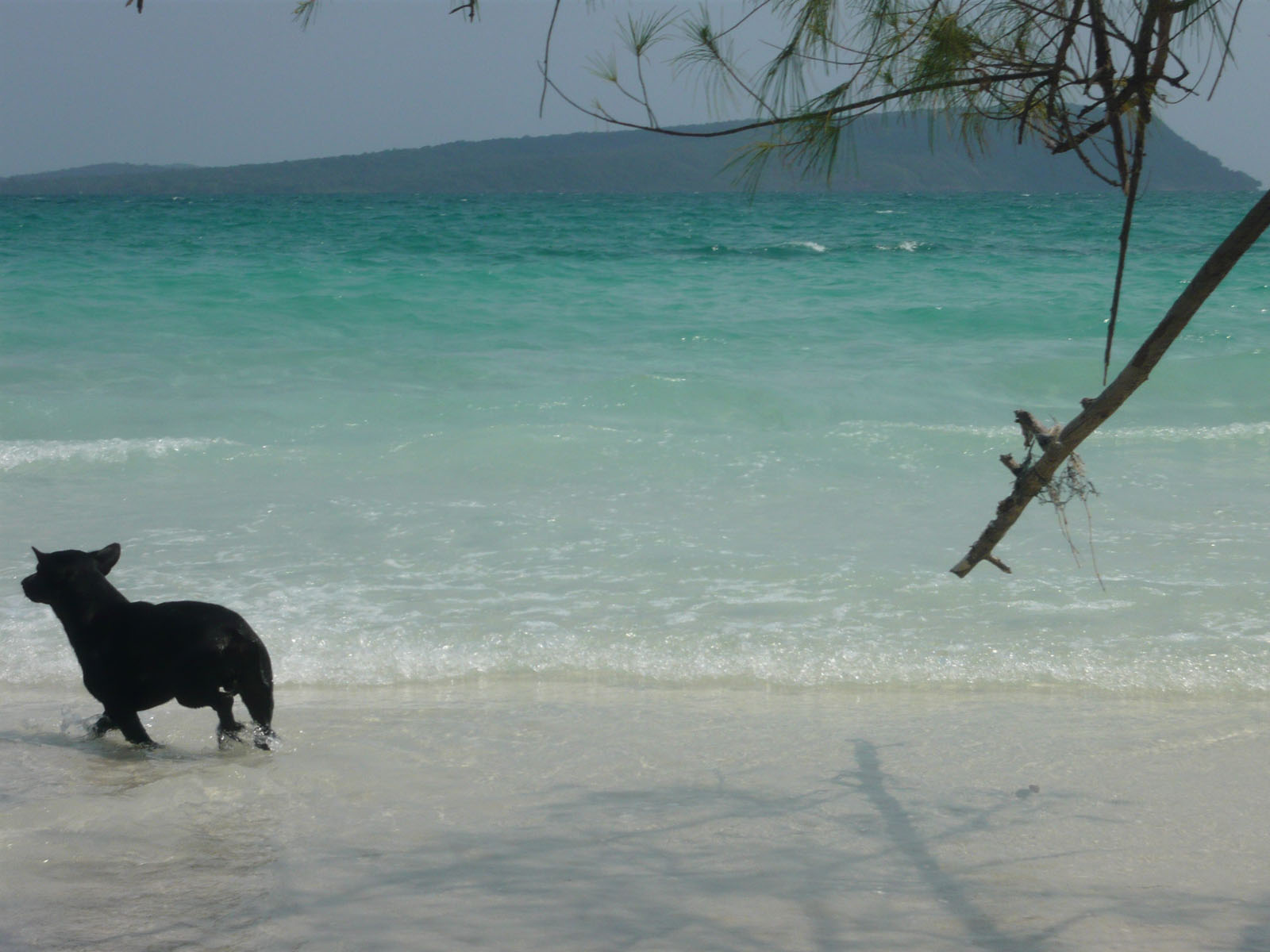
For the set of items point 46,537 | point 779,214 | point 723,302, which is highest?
point 779,214

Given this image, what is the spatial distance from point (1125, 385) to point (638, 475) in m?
4.26

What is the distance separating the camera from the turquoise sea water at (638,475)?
12.7ft

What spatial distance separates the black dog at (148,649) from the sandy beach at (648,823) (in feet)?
0.49

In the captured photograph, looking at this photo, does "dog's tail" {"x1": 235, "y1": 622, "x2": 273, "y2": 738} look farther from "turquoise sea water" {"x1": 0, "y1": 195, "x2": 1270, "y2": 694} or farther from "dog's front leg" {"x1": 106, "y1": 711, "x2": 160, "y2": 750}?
"turquoise sea water" {"x1": 0, "y1": 195, "x2": 1270, "y2": 694}

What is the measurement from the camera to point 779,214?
31.8m

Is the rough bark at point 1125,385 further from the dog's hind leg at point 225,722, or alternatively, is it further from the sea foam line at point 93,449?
the sea foam line at point 93,449

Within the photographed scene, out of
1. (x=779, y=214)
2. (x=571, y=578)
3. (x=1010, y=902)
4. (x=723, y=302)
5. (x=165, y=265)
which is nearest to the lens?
(x=1010, y=902)

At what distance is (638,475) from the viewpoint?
606 cm

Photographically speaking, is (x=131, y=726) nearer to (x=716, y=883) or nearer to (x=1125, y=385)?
(x=716, y=883)

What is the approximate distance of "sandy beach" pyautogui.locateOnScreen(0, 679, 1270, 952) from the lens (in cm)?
204

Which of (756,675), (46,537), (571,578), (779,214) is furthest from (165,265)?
(779,214)

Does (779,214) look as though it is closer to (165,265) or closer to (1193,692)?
(165,265)

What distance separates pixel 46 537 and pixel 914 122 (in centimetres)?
411

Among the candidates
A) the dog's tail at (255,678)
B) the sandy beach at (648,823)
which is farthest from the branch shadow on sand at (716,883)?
the dog's tail at (255,678)
